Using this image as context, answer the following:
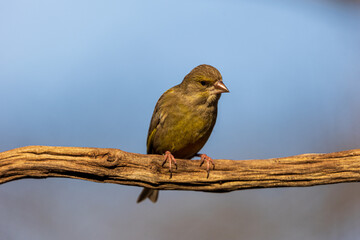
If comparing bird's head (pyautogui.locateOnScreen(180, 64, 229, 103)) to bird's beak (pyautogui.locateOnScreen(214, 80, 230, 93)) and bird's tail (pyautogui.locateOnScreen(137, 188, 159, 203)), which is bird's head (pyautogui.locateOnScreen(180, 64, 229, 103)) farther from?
bird's tail (pyautogui.locateOnScreen(137, 188, 159, 203))

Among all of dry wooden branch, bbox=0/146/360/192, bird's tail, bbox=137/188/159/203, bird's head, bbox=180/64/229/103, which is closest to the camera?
dry wooden branch, bbox=0/146/360/192

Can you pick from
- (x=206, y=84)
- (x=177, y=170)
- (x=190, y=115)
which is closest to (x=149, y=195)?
(x=190, y=115)

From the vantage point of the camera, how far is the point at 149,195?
17.9ft

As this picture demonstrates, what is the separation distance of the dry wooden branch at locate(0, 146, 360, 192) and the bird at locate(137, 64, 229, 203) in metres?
0.65

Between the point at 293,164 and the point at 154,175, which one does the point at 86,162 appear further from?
the point at 293,164

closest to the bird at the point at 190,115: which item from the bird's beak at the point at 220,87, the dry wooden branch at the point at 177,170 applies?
the bird's beak at the point at 220,87

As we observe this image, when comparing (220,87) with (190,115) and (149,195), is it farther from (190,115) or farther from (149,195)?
(149,195)

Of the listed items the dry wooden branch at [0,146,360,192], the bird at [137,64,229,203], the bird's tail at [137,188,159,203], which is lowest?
the bird's tail at [137,188,159,203]

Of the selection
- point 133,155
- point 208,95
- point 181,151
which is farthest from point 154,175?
point 208,95

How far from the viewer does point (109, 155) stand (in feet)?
12.4

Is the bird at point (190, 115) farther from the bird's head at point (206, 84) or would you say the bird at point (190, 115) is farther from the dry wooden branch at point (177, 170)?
the dry wooden branch at point (177, 170)

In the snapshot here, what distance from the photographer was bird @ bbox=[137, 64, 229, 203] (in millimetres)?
4742

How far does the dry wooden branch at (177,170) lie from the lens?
12.2 feet

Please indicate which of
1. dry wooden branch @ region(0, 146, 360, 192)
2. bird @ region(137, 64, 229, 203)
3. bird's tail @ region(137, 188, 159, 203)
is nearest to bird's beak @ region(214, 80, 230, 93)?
bird @ region(137, 64, 229, 203)
